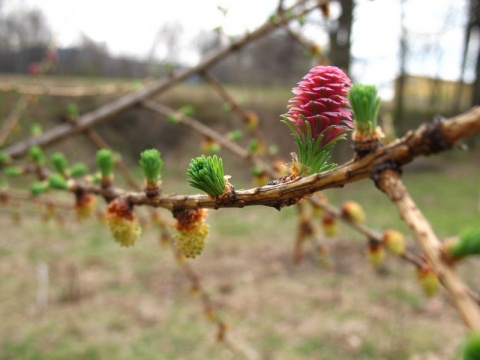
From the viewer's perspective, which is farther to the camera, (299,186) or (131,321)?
(131,321)

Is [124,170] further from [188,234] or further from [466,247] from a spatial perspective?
[466,247]

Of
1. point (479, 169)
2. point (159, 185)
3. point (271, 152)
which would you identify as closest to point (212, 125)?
point (479, 169)

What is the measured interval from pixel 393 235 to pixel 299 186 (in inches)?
20.5

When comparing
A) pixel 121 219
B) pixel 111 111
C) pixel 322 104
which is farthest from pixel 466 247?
pixel 111 111

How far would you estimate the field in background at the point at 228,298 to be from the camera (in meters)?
3.02

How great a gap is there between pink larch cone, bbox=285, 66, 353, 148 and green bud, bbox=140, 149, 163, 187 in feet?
0.67

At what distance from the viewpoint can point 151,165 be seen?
47cm

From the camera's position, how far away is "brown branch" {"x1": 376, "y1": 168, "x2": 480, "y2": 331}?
22cm

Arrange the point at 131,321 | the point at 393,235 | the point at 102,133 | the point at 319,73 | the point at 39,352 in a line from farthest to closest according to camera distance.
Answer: the point at 102,133 < the point at 131,321 < the point at 39,352 < the point at 393,235 < the point at 319,73

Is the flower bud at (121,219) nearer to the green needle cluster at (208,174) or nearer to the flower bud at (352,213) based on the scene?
the green needle cluster at (208,174)

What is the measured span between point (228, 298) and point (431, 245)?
3691 millimetres

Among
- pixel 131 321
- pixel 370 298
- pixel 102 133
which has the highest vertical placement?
pixel 102 133

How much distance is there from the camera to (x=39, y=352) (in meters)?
2.90

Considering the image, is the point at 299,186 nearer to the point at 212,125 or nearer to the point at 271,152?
the point at 271,152
